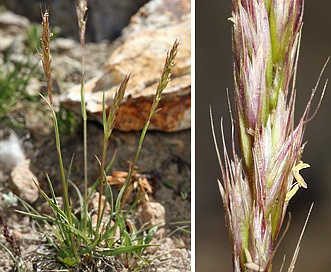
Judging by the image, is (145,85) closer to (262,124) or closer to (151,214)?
(151,214)

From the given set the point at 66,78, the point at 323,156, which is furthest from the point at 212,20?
the point at 66,78

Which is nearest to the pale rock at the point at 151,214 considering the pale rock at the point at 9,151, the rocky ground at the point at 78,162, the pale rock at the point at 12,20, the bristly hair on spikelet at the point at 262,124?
the rocky ground at the point at 78,162

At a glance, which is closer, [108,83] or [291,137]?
[291,137]

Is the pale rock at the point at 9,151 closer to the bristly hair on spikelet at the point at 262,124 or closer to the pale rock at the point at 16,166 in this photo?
the pale rock at the point at 16,166

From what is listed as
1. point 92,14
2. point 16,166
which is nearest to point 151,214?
point 16,166

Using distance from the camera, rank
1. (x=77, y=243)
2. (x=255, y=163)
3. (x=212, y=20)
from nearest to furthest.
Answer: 1. (x=255, y=163)
2. (x=77, y=243)
3. (x=212, y=20)

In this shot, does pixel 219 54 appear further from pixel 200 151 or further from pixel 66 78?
pixel 66 78
